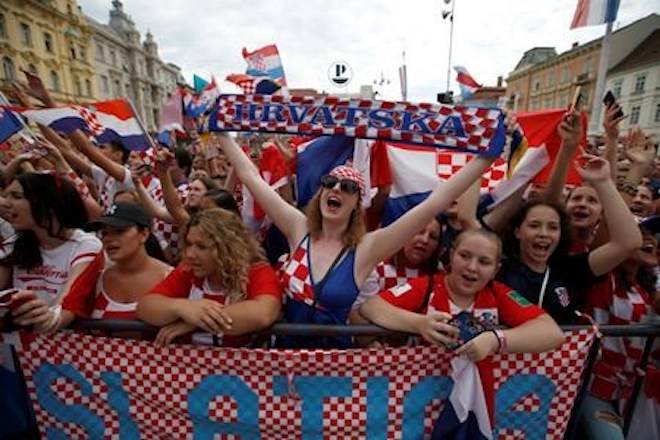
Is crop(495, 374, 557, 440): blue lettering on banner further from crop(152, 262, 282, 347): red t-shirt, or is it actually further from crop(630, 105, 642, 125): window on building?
crop(630, 105, 642, 125): window on building

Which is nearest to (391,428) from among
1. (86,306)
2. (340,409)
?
(340,409)

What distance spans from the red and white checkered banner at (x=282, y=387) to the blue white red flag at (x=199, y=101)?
3.53 metres

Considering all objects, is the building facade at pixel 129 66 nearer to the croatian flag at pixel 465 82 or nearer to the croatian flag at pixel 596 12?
the croatian flag at pixel 596 12

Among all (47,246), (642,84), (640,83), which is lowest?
(47,246)

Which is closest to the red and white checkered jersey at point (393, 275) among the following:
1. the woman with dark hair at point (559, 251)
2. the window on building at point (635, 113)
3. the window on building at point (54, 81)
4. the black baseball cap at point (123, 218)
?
the woman with dark hair at point (559, 251)

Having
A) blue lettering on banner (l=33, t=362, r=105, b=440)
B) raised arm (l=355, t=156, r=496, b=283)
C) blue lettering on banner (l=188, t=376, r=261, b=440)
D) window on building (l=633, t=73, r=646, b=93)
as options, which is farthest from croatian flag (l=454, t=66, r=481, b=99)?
window on building (l=633, t=73, r=646, b=93)

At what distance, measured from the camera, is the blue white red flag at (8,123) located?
2.98 metres

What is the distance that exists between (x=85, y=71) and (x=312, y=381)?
214 feet

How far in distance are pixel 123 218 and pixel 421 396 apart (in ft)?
6.51

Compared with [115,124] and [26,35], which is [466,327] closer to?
[115,124]

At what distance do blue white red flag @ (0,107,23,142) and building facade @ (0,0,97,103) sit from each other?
4554cm

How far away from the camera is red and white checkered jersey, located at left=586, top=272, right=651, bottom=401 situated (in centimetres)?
212

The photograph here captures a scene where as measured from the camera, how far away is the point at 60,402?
203 centimetres

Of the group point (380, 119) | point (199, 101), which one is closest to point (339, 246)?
point (380, 119)
